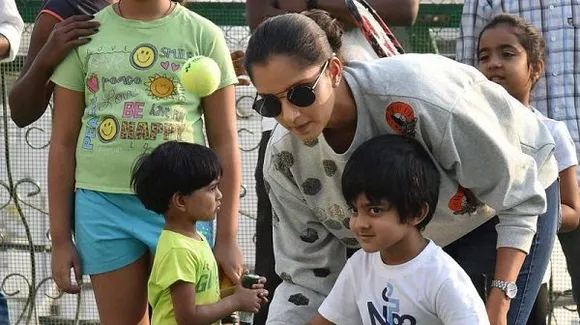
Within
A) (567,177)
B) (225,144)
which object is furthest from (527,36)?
(225,144)

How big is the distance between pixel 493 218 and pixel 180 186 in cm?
97

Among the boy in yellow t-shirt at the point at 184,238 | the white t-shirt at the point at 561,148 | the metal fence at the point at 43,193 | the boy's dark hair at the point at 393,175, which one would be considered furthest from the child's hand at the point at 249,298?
→ the metal fence at the point at 43,193

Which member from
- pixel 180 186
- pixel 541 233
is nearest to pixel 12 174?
pixel 180 186

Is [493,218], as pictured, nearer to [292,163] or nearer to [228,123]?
[292,163]

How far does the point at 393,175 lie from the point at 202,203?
85 cm

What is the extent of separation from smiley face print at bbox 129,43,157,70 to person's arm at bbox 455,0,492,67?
1.60 metres

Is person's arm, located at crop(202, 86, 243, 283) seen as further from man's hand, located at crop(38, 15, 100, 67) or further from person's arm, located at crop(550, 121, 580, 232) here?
person's arm, located at crop(550, 121, 580, 232)

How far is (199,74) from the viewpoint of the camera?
358 cm

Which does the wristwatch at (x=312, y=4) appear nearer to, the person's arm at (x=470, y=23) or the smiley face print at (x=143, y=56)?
the smiley face print at (x=143, y=56)

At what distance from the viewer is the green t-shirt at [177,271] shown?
3.50 meters

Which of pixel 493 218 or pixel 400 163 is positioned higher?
pixel 400 163

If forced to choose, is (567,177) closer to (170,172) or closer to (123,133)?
(170,172)

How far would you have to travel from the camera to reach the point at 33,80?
3832 mm

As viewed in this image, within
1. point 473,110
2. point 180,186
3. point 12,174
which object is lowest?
point 12,174
